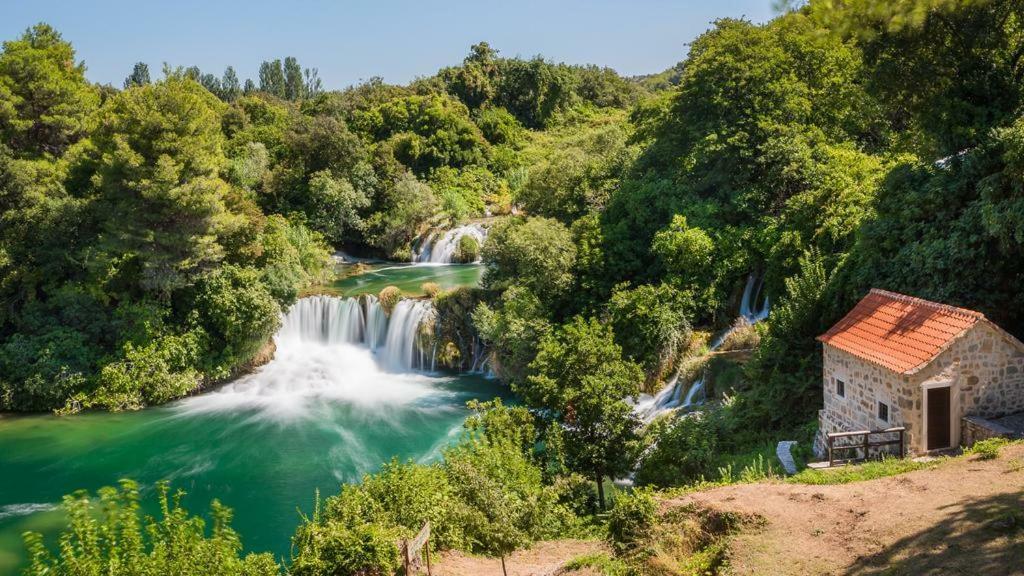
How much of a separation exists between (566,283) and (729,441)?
32.9 ft

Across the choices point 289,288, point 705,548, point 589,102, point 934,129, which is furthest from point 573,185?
point 589,102

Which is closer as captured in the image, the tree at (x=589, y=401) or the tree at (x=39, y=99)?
the tree at (x=589, y=401)

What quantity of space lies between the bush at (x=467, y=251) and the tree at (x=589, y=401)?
2501cm

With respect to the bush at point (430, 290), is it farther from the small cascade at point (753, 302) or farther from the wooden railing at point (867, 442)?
the wooden railing at point (867, 442)

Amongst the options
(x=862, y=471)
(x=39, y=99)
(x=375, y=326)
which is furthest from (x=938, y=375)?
(x=39, y=99)

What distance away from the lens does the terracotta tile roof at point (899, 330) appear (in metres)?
11.8

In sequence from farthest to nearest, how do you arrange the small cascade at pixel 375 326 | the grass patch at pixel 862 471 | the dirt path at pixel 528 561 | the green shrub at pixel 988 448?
the small cascade at pixel 375 326
the grass patch at pixel 862 471
the green shrub at pixel 988 448
the dirt path at pixel 528 561

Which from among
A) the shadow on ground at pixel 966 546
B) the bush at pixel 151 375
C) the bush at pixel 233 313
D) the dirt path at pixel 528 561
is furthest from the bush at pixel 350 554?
the bush at pixel 233 313

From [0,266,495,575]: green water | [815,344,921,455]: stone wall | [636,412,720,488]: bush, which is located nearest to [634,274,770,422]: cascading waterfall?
[636,412,720,488]: bush

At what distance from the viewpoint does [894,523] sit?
9.22 m

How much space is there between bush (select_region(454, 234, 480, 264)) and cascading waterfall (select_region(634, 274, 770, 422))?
807 inches

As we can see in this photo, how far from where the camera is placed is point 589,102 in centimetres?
7038

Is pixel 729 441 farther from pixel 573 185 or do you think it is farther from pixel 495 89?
pixel 495 89

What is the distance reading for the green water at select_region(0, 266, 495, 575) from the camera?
17.8m
